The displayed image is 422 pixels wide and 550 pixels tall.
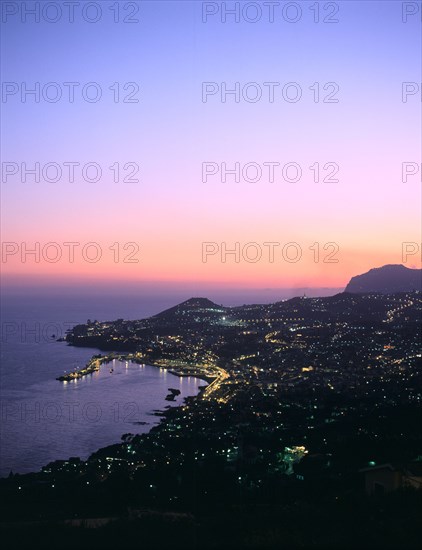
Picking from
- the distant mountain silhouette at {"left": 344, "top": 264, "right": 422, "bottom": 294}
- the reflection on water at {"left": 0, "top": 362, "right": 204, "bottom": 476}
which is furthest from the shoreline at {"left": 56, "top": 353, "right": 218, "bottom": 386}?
the distant mountain silhouette at {"left": 344, "top": 264, "right": 422, "bottom": 294}

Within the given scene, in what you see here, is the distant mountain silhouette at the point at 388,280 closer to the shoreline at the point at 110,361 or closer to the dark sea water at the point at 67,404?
the shoreline at the point at 110,361

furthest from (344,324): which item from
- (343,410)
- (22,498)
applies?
(22,498)

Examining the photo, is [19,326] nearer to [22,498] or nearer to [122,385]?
[122,385]

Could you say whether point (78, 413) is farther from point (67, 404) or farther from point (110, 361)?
point (110, 361)

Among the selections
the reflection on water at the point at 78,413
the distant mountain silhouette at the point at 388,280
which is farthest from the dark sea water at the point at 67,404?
the distant mountain silhouette at the point at 388,280

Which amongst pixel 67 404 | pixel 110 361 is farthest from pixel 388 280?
pixel 67 404

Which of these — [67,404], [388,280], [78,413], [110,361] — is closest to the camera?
[78,413]

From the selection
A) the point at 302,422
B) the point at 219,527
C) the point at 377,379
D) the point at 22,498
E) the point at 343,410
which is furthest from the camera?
the point at 377,379

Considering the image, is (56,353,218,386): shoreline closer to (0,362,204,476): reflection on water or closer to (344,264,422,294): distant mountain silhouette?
(0,362,204,476): reflection on water

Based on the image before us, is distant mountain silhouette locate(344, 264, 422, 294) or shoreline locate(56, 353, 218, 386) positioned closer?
shoreline locate(56, 353, 218, 386)
